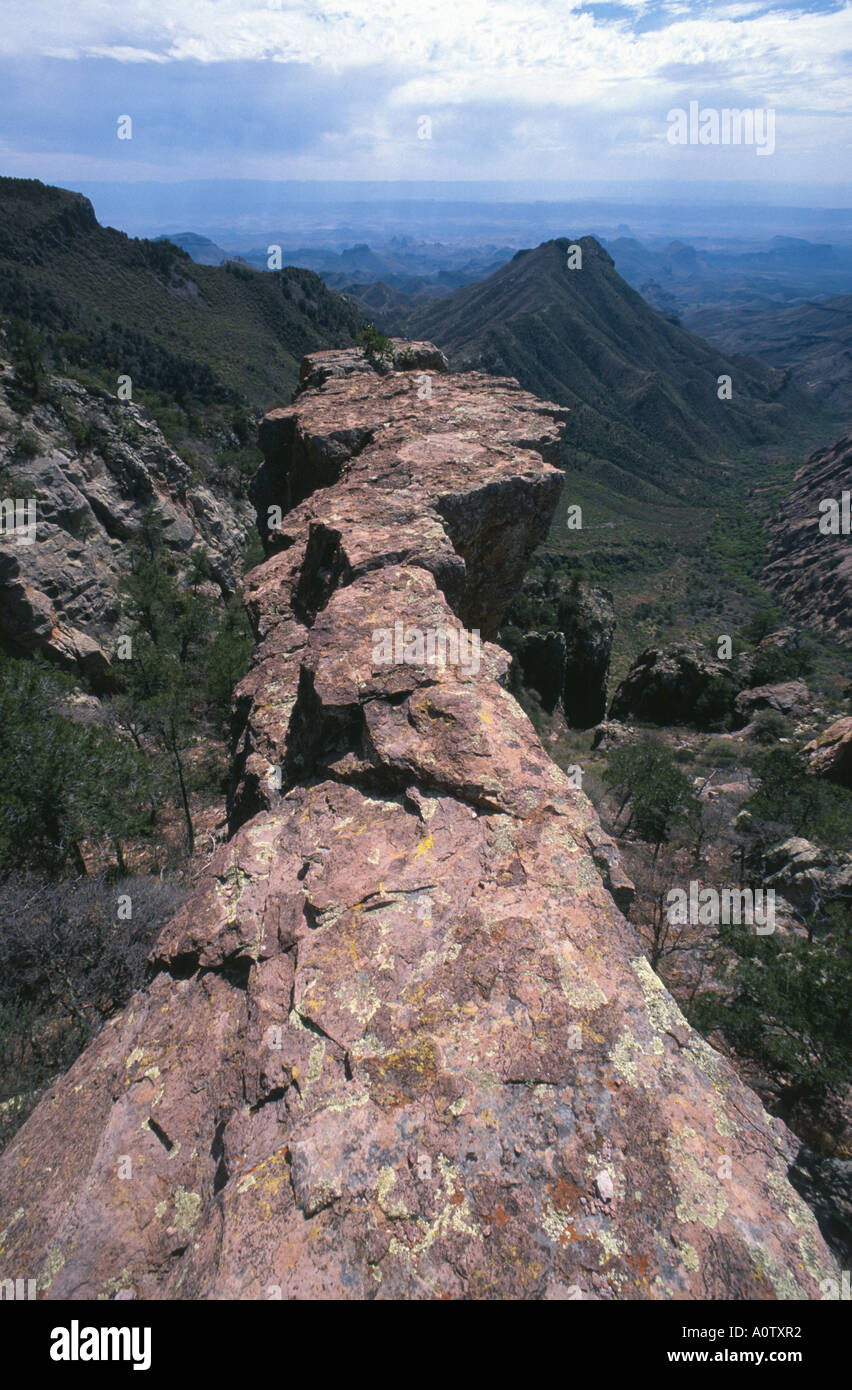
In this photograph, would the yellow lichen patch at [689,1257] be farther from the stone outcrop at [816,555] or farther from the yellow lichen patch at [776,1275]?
the stone outcrop at [816,555]

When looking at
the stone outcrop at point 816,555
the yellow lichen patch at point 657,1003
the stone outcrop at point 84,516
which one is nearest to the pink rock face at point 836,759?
the yellow lichen patch at point 657,1003

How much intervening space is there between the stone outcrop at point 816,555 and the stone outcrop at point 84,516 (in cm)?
6789

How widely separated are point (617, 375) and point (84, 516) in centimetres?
15791

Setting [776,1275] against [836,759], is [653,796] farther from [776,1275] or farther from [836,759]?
[776,1275]

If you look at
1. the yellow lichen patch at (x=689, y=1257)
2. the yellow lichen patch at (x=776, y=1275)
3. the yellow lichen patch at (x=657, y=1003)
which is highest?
the yellow lichen patch at (x=657, y=1003)

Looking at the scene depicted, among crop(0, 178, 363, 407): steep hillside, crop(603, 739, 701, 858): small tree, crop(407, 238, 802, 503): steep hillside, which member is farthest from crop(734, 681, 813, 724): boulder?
crop(407, 238, 802, 503): steep hillside

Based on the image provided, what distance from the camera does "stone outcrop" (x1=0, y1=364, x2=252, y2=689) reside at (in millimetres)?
24281

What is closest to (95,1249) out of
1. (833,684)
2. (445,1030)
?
(445,1030)

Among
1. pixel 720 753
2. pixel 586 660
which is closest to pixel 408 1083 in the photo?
pixel 720 753

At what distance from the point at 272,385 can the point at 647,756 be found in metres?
70.7

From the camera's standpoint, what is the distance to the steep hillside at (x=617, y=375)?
5212 inches

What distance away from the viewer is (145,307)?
74.4 metres
